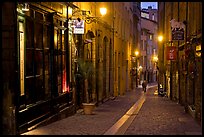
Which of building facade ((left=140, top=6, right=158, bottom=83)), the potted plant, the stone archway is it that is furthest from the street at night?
building facade ((left=140, top=6, right=158, bottom=83))

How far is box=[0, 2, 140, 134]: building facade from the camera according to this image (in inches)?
465

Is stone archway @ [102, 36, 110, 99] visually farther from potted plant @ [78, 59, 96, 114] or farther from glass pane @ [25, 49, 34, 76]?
glass pane @ [25, 49, 34, 76]

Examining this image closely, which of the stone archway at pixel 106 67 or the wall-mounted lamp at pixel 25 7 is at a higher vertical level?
the wall-mounted lamp at pixel 25 7

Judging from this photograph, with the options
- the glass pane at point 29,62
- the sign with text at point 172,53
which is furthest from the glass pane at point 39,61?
the sign with text at point 172,53

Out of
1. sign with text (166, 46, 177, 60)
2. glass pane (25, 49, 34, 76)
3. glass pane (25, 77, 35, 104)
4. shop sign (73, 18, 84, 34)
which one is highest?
shop sign (73, 18, 84, 34)

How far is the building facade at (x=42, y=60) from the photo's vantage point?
1182 cm

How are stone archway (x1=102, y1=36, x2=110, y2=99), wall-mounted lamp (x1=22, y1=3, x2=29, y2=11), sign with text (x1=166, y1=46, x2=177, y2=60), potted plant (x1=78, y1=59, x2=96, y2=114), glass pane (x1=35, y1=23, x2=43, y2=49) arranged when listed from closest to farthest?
wall-mounted lamp (x1=22, y1=3, x2=29, y2=11) < glass pane (x1=35, y1=23, x2=43, y2=49) < potted plant (x1=78, y1=59, x2=96, y2=114) < sign with text (x1=166, y1=46, x2=177, y2=60) < stone archway (x1=102, y1=36, x2=110, y2=99)

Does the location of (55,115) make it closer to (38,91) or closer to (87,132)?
(38,91)

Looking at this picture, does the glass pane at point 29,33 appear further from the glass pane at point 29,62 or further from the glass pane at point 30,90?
the glass pane at point 30,90

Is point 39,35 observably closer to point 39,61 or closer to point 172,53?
point 39,61

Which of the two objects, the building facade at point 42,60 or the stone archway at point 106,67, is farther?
the stone archway at point 106,67

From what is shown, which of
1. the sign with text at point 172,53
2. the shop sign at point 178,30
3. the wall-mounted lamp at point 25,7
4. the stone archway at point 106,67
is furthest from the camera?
the stone archway at point 106,67

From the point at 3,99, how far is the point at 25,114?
1.45m

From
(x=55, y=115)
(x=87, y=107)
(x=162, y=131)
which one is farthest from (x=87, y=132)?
(x=87, y=107)
